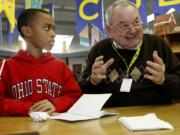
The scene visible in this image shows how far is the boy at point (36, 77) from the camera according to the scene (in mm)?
1514

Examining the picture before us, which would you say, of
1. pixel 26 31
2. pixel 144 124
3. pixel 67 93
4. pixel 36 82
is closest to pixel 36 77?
pixel 36 82

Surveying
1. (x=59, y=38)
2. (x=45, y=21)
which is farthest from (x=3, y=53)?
(x=45, y=21)

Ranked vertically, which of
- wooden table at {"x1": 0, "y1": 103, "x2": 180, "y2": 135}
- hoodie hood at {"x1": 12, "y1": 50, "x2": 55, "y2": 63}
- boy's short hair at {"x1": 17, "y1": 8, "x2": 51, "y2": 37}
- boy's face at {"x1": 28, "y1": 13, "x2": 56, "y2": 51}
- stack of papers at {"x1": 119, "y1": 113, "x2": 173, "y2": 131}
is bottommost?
wooden table at {"x1": 0, "y1": 103, "x2": 180, "y2": 135}

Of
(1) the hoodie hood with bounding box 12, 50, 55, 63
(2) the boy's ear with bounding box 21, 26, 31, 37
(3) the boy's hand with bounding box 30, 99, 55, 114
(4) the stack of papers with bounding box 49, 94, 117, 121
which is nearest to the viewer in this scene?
(4) the stack of papers with bounding box 49, 94, 117, 121

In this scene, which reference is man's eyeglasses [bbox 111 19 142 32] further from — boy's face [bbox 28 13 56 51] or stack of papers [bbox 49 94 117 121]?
stack of papers [bbox 49 94 117 121]

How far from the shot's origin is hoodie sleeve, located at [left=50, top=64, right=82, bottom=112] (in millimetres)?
1508

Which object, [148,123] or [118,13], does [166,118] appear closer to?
[148,123]

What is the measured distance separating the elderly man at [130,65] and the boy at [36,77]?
6.3 inches

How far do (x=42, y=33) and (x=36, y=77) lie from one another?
0.26 metres

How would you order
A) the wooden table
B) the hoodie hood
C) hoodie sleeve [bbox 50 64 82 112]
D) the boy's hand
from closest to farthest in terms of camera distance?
1. the wooden table
2. the boy's hand
3. hoodie sleeve [bbox 50 64 82 112]
4. the hoodie hood

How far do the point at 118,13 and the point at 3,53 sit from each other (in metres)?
8.19

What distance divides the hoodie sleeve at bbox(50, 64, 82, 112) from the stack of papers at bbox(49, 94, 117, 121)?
5.6 inches

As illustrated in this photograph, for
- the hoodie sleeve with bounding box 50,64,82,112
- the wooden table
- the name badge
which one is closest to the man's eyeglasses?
the name badge

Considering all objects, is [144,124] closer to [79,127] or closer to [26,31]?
[79,127]
